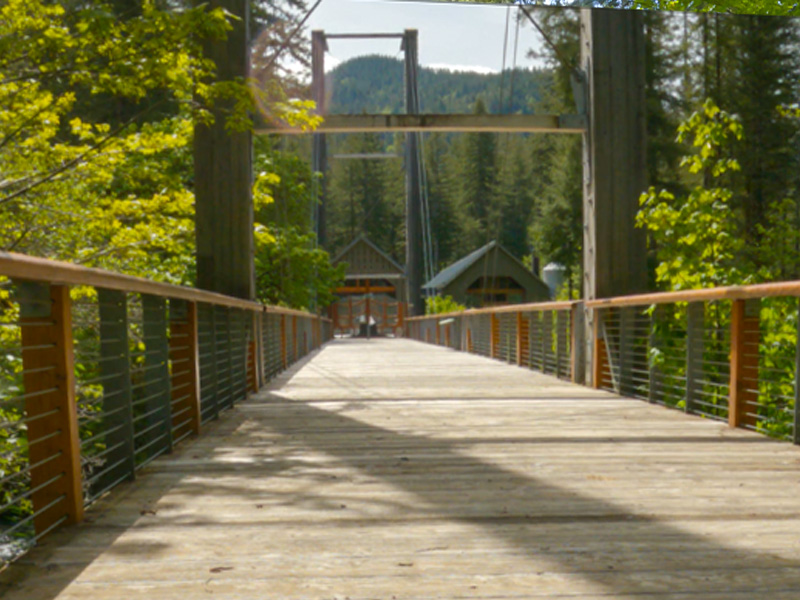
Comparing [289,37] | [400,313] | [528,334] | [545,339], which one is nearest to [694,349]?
[289,37]

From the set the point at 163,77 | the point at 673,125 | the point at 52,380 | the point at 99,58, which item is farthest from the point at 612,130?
the point at 673,125

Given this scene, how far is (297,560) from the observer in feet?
5.08

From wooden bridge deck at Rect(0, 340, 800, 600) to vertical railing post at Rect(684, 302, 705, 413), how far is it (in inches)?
14.2

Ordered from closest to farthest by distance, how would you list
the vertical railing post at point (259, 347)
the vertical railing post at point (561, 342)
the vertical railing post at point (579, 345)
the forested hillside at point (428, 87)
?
1. the vertical railing post at point (259, 347)
2. the vertical railing post at point (579, 345)
3. the vertical railing post at point (561, 342)
4. the forested hillside at point (428, 87)

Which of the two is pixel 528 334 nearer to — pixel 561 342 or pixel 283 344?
pixel 561 342

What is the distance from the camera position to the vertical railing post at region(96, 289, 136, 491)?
7.02 feet

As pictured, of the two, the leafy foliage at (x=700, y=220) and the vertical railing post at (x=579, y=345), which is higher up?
the leafy foliage at (x=700, y=220)

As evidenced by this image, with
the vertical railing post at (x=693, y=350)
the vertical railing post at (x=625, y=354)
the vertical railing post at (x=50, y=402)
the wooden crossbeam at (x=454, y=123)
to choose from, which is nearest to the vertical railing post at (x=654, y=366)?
the vertical railing post at (x=625, y=354)

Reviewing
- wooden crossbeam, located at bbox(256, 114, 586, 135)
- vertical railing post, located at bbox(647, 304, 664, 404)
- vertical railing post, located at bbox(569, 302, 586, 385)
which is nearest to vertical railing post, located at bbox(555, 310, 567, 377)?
vertical railing post, located at bbox(569, 302, 586, 385)

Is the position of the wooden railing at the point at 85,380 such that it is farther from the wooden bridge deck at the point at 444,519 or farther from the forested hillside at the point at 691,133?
the forested hillside at the point at 691,133

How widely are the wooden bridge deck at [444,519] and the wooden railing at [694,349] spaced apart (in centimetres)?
28

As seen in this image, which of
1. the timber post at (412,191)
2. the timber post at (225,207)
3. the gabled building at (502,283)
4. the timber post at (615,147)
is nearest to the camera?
the timber post at (225,207)

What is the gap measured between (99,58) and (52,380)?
126 inches

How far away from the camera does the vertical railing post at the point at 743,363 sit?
3.13 m
